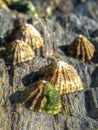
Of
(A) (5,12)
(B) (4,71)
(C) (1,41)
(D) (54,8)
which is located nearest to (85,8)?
(D) (54,8)

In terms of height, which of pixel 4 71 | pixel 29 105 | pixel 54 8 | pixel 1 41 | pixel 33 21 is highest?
pixel 54 8

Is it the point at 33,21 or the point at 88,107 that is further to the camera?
the point at 33,21

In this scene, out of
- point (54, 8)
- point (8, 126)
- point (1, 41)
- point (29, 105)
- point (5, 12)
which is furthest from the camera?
point (54, 8)

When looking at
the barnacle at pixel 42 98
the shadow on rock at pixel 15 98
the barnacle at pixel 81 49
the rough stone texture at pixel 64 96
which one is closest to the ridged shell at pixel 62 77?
the rough stone texture at pixel 64 96

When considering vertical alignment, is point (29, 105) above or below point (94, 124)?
above

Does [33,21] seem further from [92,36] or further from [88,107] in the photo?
[88,107]

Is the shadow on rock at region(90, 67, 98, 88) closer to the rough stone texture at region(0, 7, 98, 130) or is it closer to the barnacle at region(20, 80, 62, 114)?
the rough stone texture at region(0, 7, 98, 130)
